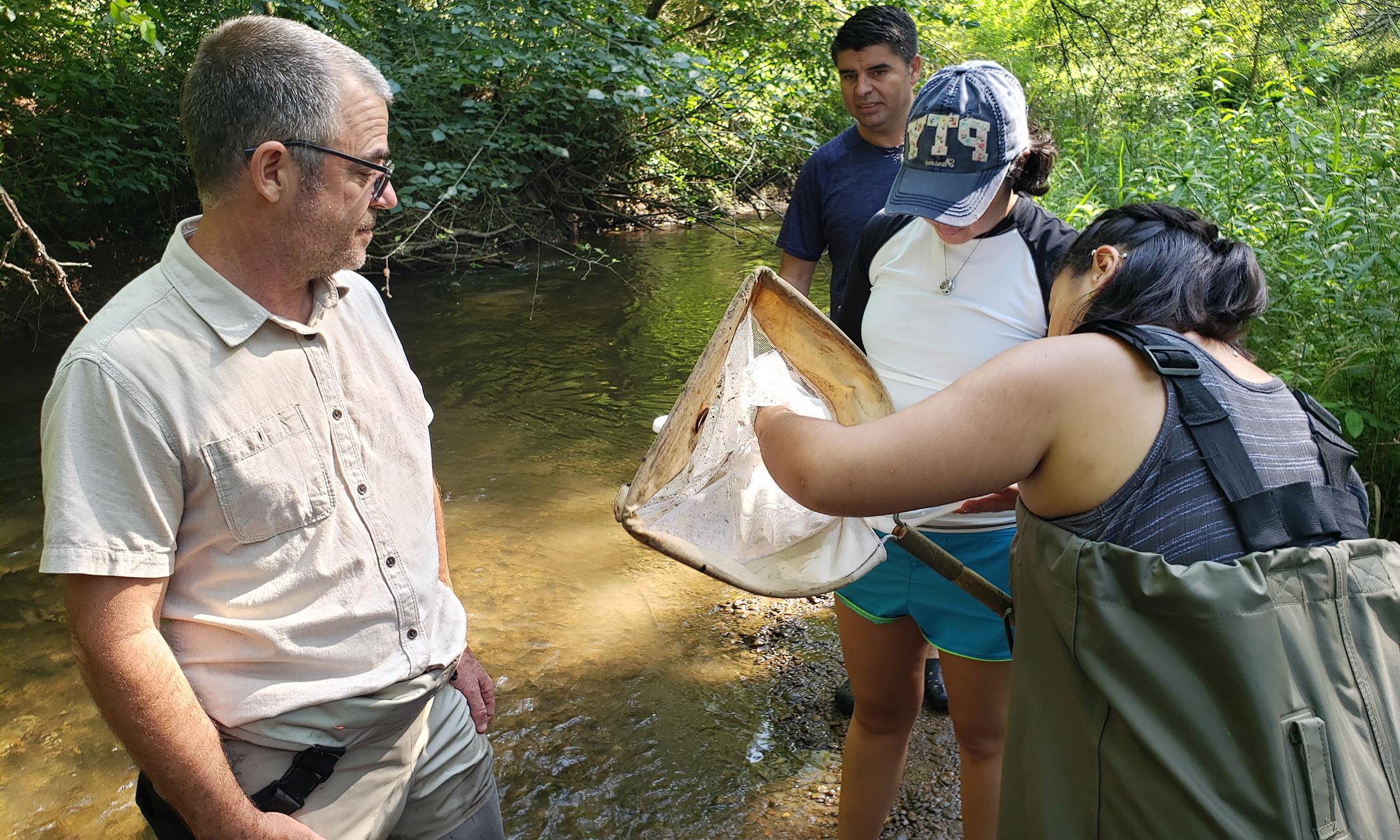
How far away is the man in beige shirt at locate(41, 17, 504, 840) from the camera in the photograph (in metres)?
1.34

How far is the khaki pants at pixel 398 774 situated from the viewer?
5.01 ft

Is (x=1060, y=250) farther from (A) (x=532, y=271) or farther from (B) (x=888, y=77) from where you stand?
(A) (x=532, y=271)

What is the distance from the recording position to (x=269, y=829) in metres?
1.45

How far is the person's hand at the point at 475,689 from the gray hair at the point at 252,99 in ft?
3.28

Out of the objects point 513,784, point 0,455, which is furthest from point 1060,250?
point 0,455

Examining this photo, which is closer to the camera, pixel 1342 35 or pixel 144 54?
pixel 1342 35

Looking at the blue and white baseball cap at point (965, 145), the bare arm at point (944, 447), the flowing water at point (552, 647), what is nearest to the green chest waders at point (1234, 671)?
the bare arm at point (944, 447)

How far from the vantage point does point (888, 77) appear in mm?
3217

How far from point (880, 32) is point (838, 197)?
2.03 ft

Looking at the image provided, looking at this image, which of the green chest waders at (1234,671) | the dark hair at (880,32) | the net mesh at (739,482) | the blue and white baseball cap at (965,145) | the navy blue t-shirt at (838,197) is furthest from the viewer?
the dark hair at (880,32)

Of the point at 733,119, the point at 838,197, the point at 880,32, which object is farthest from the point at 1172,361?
the point at 733,119

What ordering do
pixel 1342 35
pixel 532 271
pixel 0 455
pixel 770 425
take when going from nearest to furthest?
pixel 770 425
pixel 0 455
pixel 1342 35
pixel 532 271

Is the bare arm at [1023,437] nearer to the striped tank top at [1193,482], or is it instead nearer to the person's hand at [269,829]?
the striped tank top at [1193,482]

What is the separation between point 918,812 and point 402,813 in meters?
1.66
